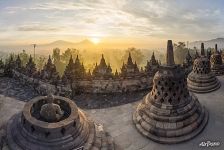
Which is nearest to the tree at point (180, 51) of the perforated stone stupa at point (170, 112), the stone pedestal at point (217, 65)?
the stone pedestal at point (217, 65)

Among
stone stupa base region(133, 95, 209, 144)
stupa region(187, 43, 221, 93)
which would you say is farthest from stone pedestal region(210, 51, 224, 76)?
stone stupa base region(133, 95, 209, 144)

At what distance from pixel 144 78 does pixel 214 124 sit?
12.5 meters

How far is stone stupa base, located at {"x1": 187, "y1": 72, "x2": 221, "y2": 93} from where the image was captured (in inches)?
946

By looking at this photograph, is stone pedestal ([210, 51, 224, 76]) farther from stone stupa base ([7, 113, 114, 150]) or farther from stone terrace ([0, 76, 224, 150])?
stone stupa base ([7, 113, 114, 150])

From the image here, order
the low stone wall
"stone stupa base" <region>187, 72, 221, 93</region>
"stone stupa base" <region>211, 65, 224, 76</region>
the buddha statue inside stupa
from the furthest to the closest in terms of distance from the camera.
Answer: "stone stupa base" <region>211, 65, 224, 76</region> < the low stone wall < "stone stupa base" <region>187, 72, 221, 93</region> < the buddha statue inside stupa

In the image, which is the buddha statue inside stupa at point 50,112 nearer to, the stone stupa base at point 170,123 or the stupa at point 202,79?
the stone stupa base at point 170,123

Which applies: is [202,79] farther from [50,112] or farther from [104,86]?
[50,112]

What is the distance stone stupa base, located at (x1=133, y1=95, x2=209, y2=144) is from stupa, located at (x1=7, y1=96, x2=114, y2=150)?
2853 mm

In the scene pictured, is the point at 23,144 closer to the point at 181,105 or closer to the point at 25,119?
the point at 25,119

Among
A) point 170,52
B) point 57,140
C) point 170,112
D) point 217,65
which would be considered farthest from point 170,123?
point 217,65

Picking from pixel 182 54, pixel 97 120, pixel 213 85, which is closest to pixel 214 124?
pixel 213 85

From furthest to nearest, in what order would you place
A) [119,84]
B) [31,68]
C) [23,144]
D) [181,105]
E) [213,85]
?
1. [31,68]
2. [119,84]
3. [213,85]
4. [181,105]
5. [23,144]

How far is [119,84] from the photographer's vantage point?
1172 inches

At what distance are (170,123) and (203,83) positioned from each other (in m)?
8.34
